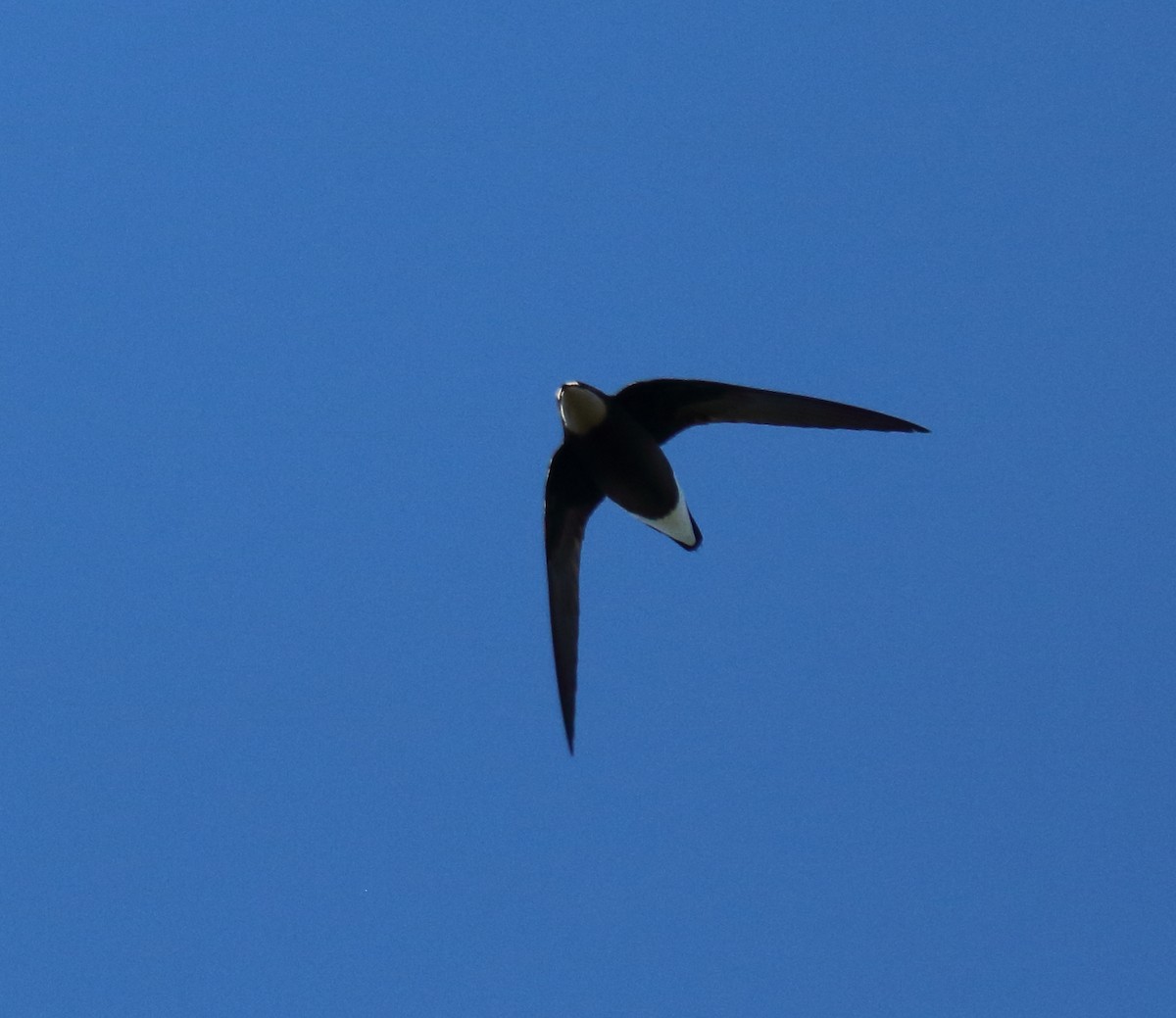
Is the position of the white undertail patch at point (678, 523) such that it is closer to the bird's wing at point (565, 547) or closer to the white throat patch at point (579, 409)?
the bird's wing at point (565, 547)

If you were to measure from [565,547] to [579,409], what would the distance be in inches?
43.7

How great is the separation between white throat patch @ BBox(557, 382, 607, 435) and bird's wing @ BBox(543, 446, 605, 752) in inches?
20.5

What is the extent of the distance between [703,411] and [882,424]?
982mm

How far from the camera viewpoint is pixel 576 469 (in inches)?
304

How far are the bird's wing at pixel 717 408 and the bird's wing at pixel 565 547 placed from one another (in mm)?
495

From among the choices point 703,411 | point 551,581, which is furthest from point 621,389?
point 551,581

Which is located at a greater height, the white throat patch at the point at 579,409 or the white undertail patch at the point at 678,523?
the white throat patch at the point at 579,409

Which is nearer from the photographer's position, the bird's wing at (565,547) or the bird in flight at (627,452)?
the bird in flight at (627,452)

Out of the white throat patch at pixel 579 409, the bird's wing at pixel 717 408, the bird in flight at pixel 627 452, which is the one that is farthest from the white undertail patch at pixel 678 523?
the white throat patch at pixel 579 409

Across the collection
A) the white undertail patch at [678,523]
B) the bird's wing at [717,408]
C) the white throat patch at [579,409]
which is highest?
the bird's wing at [717,408]

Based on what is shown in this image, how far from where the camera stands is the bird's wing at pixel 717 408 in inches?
282

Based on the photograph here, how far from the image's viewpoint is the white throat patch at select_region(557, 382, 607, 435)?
7000 millimetres

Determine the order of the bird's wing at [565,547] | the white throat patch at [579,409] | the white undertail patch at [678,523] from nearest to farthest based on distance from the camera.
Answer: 1. the white throat patch at [579,409]
2. the white undertail patch at [678,523]
3. the bird's wing at [565,547]

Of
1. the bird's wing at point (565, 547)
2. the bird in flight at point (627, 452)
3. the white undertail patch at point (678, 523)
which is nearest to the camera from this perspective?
the bird in flight at point (627, 452)
